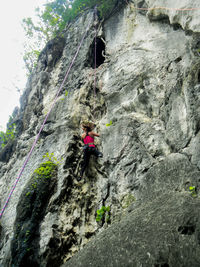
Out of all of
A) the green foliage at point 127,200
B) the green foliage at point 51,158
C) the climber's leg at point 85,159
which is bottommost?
the green foliage at point 127,200

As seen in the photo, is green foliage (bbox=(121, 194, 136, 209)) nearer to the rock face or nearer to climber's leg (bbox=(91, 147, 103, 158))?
the rock face

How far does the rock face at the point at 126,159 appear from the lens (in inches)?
112

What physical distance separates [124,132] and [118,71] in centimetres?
303

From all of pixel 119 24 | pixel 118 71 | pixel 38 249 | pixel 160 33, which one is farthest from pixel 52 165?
pixel 119 24

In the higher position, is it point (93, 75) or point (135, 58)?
point (93, 75)

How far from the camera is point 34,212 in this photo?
17.3 ft

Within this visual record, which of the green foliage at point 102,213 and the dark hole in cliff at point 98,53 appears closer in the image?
the green foliage at point 102,213

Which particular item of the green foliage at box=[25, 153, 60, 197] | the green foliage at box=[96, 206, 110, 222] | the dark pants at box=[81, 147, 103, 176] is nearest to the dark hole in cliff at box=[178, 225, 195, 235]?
the green foliage at box=[96, 206, 110, 222]

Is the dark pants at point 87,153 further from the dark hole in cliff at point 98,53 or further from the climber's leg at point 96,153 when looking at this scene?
the dark hole in cliff at point 98,53

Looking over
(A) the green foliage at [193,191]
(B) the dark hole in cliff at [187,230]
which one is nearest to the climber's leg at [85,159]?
(A) the green foliage at [193,191]

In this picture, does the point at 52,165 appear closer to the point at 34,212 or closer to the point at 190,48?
the point at 34,212

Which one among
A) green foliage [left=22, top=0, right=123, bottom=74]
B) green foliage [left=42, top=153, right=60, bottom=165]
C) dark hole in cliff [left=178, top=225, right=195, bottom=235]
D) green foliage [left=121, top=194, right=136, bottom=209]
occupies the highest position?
green foliage [left=22, top=0, right=123, bottom=74]

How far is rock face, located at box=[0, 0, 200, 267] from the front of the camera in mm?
2842

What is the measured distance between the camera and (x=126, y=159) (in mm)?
5020
